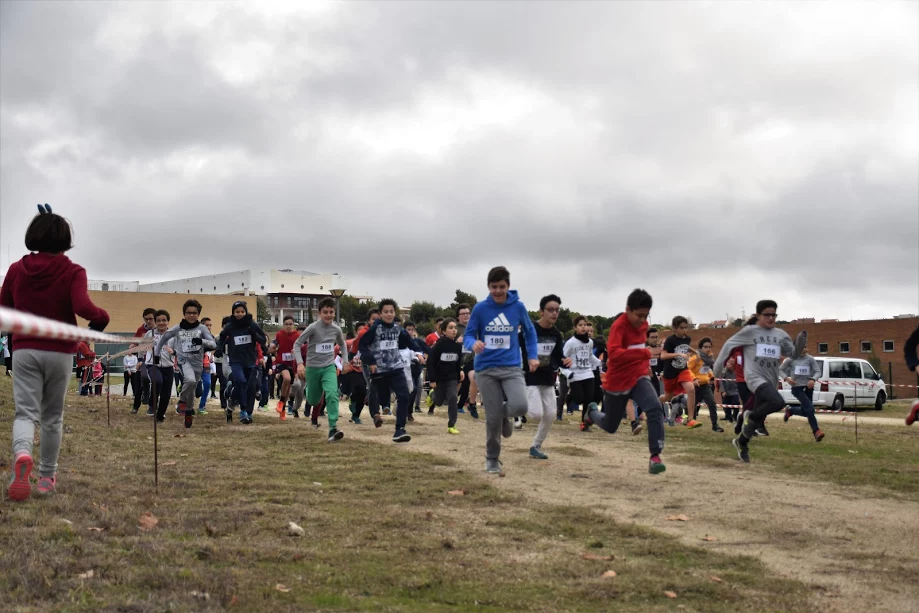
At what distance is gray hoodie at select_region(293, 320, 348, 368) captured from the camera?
13516 mm

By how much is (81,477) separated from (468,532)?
12.7ft

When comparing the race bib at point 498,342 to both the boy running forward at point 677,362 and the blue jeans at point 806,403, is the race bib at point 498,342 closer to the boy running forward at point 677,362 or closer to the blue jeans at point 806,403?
the boy running forward at point 677,362

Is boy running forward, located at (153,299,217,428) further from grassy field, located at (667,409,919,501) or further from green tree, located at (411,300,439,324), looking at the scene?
green tree, located at (411,300,439,324)

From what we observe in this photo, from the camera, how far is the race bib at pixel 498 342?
9.73 meters

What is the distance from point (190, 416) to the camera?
15.5 m

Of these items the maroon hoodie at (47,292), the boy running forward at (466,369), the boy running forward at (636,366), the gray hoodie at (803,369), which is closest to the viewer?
the maroon hoodie at (47,292)

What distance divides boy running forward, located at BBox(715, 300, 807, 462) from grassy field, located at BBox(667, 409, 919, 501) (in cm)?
49

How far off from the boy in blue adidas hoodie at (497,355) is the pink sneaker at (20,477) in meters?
4.38

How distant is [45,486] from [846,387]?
29964 millimetres

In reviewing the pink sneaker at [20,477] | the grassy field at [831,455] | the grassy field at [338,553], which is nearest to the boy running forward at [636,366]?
the grassy field at [338,553]

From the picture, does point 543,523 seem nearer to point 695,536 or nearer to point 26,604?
point 695,536

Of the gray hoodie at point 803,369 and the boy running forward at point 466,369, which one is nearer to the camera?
the gray hoodie at point 803,369

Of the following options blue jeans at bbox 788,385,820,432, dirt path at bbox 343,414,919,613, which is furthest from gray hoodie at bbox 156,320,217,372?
blue jeans at bbox 788,385,820,432

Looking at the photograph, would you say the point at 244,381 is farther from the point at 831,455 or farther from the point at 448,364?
the point at 831,455
